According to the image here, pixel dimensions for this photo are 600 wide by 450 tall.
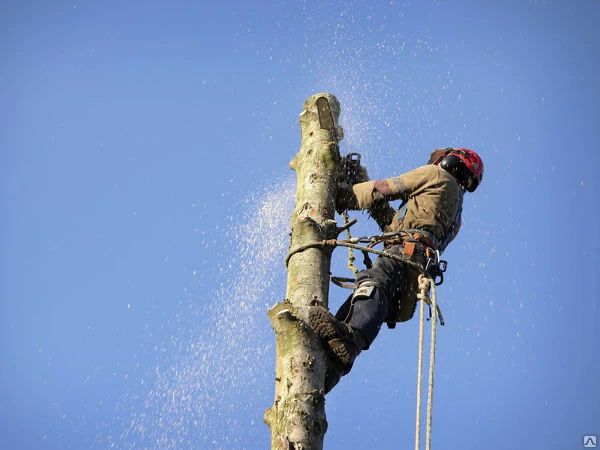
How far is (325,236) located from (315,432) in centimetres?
130

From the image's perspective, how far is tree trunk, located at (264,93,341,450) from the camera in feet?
11.5

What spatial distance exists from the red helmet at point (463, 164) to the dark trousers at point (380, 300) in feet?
3.33

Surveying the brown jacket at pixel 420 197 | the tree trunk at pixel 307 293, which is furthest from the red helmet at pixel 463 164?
the tree trunk at pixel 307 293

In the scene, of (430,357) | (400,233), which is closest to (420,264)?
(400,233)

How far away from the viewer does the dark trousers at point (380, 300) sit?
428cm

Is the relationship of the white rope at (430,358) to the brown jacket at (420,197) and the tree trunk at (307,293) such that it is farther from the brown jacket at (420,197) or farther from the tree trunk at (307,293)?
the brown jacket at (420,197)

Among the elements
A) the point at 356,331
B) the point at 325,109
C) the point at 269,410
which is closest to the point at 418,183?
the point at 325,109

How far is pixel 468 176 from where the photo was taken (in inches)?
227

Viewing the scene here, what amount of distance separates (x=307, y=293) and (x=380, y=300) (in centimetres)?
63

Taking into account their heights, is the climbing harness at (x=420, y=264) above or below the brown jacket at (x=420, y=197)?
below

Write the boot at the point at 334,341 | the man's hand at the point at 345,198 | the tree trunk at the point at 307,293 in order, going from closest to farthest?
the tree trunk at the point at 307,293
the boot at the point at 334,341
the man's hand at the point at 345,198

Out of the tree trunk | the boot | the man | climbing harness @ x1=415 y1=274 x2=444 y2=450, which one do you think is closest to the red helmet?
the man

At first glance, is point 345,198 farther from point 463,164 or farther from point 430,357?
point 430,357

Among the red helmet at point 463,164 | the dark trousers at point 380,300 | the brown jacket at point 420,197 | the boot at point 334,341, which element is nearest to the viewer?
the boot at point 334,341
